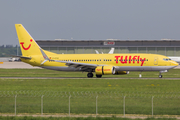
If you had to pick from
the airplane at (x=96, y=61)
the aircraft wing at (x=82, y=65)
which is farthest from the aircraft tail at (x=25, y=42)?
the aircraft wing at (x=82, y=65)

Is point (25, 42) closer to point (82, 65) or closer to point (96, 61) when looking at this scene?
point (82, 65)

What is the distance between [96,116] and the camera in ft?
63.8

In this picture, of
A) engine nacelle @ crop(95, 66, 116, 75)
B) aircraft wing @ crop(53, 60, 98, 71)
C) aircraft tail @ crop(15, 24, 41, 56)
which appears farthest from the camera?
aircraft tail @ crop(15, 24, 41, 56)

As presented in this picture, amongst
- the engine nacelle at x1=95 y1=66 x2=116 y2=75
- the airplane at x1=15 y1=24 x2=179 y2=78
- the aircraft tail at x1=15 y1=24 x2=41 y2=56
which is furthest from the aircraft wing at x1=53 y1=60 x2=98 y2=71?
the aircraft tail at x1=15 y1=24 x2=41 y2=56

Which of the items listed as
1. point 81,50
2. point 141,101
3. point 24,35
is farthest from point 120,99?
point 81,50

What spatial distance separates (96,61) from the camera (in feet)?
179

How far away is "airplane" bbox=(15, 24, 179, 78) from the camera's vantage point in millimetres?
51406

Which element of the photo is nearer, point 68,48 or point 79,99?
point 79,99

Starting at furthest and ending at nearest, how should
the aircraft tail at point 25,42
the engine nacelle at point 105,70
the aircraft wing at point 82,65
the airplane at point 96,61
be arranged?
the aircraft tail at point 25,42 → the aircraft wing at point 82,65 → the airplane at point 96,61 → the engine nacelle at point 105,70

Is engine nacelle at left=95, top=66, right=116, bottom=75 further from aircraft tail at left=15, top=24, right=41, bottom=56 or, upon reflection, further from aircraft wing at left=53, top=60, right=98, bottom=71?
aircraft tail at left=15, top=24, right=41, bottom=56

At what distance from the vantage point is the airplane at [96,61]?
51.4 m

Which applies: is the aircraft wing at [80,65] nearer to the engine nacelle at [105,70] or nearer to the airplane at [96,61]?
the airplane at [96,61]

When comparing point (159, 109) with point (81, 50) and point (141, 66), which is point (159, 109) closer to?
point (141, 66)

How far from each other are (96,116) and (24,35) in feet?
139
